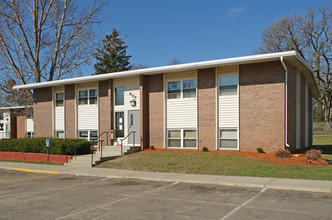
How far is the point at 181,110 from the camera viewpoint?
1944cm

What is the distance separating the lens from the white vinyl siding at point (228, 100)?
17719mm

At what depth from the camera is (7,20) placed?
99.0 feet

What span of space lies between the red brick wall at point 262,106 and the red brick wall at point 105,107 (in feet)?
29.7

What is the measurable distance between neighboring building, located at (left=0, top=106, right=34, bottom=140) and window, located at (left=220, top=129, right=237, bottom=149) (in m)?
24.2

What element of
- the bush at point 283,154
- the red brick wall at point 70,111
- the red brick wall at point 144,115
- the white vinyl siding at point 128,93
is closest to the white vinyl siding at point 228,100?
the bush at point 283,154

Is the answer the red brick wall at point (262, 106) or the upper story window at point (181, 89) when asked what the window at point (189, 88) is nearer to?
the upper story window at point (181, 89)

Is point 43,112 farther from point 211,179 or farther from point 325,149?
point 325,149

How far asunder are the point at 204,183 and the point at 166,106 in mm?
9150

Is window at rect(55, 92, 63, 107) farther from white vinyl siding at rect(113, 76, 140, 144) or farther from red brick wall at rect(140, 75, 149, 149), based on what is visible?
red brick wall at rect(140, 75, 149, 149)

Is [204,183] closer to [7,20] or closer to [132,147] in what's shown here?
[132,147]

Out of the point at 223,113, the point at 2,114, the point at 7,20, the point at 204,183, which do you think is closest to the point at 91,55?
the point at 7,20

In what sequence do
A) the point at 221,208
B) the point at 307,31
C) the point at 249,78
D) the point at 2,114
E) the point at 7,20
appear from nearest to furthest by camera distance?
the point at 221,208 < the point at 249,78 < the point at 7,20 < the point at 2,114 < the point at 307,31

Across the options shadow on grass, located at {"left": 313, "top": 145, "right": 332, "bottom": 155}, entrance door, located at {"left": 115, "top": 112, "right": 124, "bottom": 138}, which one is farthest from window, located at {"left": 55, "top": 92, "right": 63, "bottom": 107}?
shadow on grass, located at {"left": 313, "top": 145, "right": 332, "bottom": 155}

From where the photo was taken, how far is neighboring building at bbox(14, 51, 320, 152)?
16703 mm
